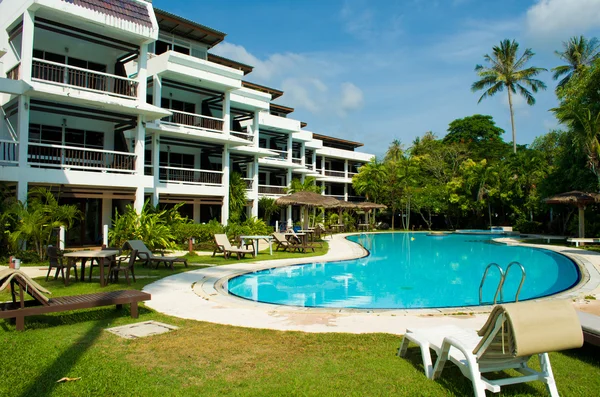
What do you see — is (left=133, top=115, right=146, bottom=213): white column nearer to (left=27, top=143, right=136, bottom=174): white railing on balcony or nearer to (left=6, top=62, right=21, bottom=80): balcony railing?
(left=27, top=143, right=136, bottom=174): white railing on balcony

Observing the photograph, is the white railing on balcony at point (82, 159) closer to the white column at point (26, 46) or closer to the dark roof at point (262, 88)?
the white column at point (26, 46)

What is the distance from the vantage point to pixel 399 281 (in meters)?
13.6

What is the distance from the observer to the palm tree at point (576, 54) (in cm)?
3700

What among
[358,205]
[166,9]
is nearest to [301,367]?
[166,9]

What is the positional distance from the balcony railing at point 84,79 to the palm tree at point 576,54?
3412 cm

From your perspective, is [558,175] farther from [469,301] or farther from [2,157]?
[2,157]

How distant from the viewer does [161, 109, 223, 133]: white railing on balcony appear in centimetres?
2252

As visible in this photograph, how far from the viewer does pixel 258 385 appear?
165 inches

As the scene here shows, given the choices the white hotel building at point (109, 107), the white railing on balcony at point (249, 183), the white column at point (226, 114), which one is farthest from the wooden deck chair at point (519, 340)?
the white railing on balcony at point (249, 183)

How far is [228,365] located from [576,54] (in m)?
42.4

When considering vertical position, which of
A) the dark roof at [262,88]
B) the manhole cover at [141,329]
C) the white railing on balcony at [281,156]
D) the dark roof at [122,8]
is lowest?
the manhole cover at [141,329]

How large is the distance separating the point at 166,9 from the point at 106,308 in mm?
19913

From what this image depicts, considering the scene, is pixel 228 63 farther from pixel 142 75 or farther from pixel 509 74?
pixel 509 74

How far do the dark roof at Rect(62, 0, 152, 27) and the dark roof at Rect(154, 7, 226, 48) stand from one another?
4.26 metres
